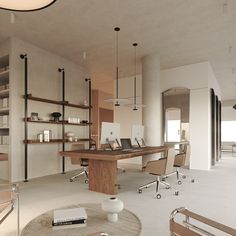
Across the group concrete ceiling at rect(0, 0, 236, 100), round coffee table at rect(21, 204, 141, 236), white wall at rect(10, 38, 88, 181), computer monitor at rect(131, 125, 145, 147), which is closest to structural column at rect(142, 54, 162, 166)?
concrete ceiling at rect(0, 0, 236, 100)

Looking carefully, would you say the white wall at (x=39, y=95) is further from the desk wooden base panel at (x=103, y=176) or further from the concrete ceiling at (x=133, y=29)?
the desk wooden base panel at (x=103, y=176)

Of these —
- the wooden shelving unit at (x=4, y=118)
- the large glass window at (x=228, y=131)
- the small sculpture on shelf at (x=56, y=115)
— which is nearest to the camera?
the wooden shelving unit at (x=4, y=118)

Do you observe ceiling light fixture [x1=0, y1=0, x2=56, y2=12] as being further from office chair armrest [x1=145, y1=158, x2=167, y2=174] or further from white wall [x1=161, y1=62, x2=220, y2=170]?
white wall [x1=161, y1=62, x2=220, y2=170]

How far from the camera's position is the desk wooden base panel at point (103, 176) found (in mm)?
3965

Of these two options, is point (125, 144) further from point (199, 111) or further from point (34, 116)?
point (199, 111)

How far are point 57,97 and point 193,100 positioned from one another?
161 inches

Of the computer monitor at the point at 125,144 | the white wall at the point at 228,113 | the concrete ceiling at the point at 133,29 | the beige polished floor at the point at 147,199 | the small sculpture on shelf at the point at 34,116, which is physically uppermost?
the concrete ceiling at the point at 133,29

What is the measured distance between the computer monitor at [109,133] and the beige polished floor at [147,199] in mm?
981

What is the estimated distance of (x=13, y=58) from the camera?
16.7 feet

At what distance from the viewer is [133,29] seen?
468 centimetres

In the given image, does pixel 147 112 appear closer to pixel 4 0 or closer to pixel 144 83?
pixel 144 83

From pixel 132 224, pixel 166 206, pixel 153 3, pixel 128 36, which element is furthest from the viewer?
pixel 128 36

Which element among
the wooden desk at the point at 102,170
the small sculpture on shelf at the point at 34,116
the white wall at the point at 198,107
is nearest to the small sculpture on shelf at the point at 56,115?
the small sculpture on shelf at the point at 34,116

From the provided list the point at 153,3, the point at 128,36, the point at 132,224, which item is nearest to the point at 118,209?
the point at 132,224
